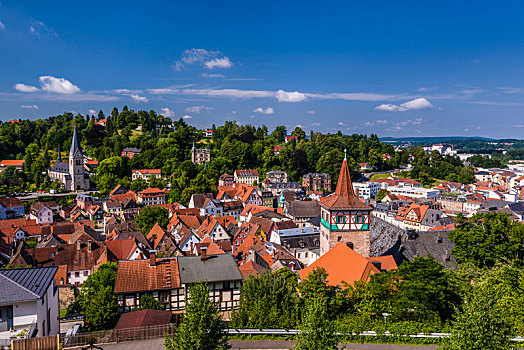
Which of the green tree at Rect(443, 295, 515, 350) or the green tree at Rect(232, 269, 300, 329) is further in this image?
the green tree at Rect(232, 269, 300, 329)

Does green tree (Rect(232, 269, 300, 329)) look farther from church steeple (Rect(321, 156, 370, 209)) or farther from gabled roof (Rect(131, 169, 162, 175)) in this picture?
gabled roof (Rect(131, 169, 162, 175))

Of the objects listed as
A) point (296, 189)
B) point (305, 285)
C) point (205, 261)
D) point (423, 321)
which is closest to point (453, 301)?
point (423, 321)

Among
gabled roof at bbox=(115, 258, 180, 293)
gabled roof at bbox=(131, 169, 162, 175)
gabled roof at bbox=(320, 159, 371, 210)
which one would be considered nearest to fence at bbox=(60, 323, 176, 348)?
gabled roof at bbox=(115, 258, 180, 293)

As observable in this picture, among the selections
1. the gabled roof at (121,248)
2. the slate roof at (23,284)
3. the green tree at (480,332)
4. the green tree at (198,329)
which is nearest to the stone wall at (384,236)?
the green tree at (480,332)

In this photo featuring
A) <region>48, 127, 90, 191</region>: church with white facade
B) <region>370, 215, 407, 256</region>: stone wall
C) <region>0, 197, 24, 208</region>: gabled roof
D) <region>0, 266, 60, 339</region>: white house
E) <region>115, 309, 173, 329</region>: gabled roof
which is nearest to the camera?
<region>0, 266, 60, 339</region>: white house

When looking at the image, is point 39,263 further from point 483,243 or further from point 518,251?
point 518,251

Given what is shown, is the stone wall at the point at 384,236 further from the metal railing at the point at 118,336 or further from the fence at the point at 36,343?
the fence at the point at 36,343

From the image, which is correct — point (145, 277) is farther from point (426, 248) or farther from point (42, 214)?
point (42, 214)
